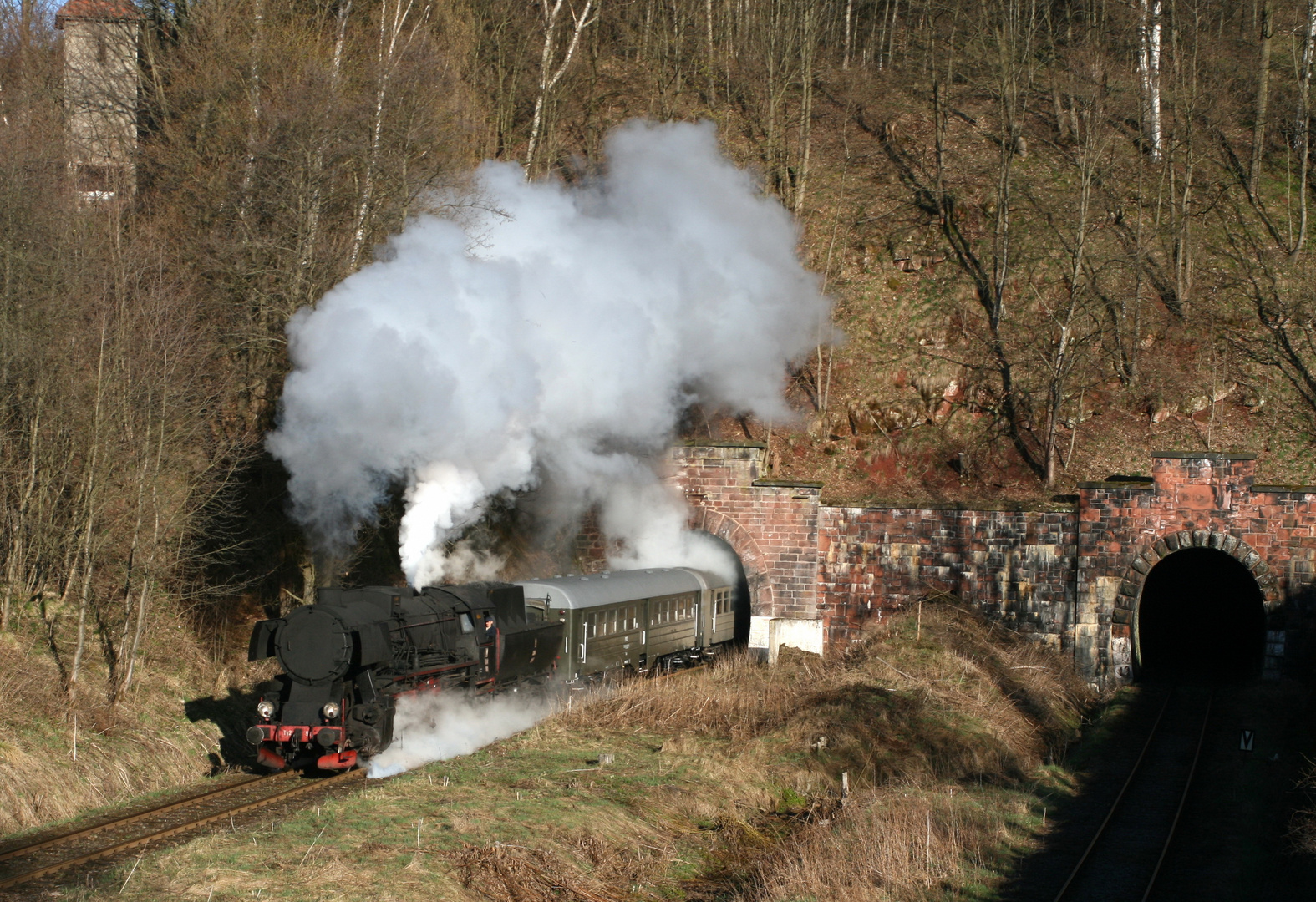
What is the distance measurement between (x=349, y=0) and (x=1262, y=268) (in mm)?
24919

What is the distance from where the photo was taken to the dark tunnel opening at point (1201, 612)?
2723 cm

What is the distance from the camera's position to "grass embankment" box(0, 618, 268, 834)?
11617 mm

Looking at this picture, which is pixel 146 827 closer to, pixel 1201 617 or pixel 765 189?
pixel 1201 617

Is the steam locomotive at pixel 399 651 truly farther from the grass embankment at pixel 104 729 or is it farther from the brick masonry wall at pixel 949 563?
the brick masonry wall at pixel 949 563

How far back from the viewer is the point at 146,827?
11.2 metres

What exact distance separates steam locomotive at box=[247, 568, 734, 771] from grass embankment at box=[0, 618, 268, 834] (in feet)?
3.72

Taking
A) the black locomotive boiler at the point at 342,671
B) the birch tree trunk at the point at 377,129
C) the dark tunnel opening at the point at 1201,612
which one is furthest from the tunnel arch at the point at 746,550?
the black locomotive boiler at the point at 342,671

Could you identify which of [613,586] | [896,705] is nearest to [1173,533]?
[896,705]

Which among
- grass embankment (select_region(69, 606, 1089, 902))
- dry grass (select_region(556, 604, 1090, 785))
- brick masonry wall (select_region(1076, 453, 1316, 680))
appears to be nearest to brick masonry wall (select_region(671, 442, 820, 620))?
dry grass (select_region(556, 604, 1090, 785))

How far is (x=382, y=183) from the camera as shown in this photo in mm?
21031

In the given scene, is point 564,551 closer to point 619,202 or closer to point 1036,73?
point 619,202

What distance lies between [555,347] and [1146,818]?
41.0ft

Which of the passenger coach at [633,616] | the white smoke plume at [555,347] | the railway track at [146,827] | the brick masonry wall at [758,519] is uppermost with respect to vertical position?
the white smoke plume at [555,347]

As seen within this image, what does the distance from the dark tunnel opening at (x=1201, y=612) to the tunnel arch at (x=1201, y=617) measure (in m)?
0.02
